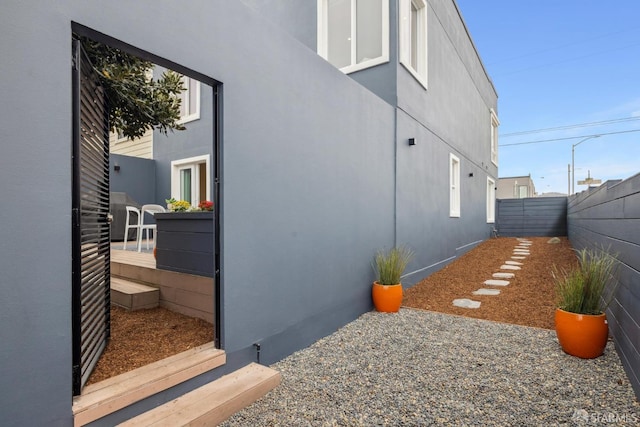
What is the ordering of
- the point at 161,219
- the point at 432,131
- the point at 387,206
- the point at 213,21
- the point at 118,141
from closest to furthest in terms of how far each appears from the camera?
the point at 213,21 → the point at 161,219 → the point at 387,206 → the point at 432,131 → the point at 118,141

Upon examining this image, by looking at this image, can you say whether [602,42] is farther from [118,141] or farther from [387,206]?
[118,141]

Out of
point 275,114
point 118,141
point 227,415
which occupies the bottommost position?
point 227,415

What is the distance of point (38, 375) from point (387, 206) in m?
3.96

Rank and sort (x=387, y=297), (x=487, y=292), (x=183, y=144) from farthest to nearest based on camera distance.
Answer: (x=183, y=144)
(x=487, y=292)
(x=387, y=297)

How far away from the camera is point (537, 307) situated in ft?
13.8

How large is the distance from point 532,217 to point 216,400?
1413 centimetres

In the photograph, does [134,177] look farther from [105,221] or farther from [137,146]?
[105,221]

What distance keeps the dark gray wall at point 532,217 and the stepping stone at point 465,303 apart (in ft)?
33.9

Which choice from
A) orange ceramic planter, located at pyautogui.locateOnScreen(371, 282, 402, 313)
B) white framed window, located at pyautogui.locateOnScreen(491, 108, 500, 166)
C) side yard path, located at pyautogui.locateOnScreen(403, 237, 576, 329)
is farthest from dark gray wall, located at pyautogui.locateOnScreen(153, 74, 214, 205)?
white framed window, located at pyautogui.locateOnScreen(491, 108, 500, 166)

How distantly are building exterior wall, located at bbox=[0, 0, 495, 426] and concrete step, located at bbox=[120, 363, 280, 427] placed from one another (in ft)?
0.29

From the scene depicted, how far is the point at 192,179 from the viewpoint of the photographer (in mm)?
7711

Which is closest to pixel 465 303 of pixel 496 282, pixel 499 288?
pixel 499 288

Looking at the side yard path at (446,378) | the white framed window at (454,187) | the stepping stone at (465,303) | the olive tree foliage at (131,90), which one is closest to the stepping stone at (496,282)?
the stepping stone at (465,303)

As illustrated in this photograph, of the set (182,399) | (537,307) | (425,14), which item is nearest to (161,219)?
(182,399)
